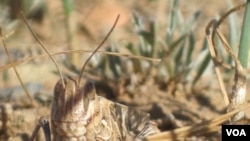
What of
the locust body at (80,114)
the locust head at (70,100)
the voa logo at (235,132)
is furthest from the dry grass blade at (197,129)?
the locust head at (70,100)

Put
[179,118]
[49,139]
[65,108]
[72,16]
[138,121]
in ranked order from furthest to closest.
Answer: [72,16]
[179,118]
[138,121]
[49,139]
[65,108]

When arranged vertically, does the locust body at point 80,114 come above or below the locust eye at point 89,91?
below

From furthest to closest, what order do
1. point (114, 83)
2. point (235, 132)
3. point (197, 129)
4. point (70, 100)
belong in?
1. point (114, 83)
2. point (235, 132)
3. point (197, 129)
4. point (70, 100)

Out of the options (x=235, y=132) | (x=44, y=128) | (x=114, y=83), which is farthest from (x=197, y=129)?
(x=114, y=83)

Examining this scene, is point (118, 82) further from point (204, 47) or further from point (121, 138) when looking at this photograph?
point (121, 138)

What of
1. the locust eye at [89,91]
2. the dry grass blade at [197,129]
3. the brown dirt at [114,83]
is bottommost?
the dry grass blade at [197,129]

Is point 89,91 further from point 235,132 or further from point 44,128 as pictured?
point 235,132

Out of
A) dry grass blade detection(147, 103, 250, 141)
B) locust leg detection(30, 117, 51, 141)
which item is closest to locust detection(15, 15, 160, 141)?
locust leg detection(30, 117, 51, 141)

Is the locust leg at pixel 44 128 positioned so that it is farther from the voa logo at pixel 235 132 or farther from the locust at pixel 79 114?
the voa logo at pixel 235 132

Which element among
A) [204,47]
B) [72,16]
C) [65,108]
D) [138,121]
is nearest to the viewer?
[65,108]

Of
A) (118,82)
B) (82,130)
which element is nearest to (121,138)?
(82,130)

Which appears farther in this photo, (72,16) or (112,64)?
(72,16)
